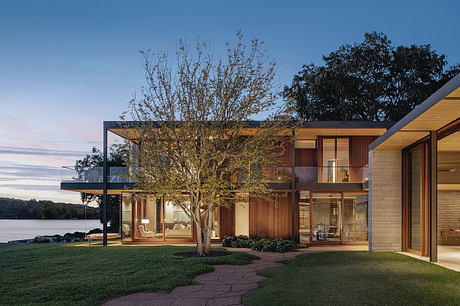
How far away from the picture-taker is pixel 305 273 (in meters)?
8.95

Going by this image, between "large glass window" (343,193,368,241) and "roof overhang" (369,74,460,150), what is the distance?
4.52m

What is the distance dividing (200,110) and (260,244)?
18.6 ft

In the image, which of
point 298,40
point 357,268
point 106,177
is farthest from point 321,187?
point 298,40

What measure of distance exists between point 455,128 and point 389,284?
425 centimetres

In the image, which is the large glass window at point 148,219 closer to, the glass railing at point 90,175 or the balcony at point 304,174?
the glass railing at point 90,175

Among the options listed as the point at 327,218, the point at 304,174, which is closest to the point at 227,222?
the point at 304,174

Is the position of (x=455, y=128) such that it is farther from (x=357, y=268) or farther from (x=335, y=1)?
(x=335, y=1)

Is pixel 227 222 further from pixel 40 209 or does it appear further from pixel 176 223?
pixel 40 209

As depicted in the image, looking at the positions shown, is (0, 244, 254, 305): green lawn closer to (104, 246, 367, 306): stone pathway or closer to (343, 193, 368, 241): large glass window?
(104, 246, 367, 306): stone pathway

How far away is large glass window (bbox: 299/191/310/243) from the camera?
17.0 m

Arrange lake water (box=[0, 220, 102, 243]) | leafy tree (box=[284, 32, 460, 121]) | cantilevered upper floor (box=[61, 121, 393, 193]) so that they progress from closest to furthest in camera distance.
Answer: cantilevered upper floor (box=[61, 121, 393, 193]) < lake water (box=[0, 220, 102, 243]) < leafy tree (box=[284, 32, 460, 121])

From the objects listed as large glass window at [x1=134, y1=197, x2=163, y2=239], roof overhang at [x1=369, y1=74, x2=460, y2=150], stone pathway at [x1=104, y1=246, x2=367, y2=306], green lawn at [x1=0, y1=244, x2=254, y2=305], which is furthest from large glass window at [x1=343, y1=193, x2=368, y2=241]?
stone pathway at [x1=104, y1=246, x2=367, y2=306]

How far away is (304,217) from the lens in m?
17.2

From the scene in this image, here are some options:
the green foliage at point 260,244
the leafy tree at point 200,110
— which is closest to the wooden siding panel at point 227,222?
the green foliage at point 260,244
